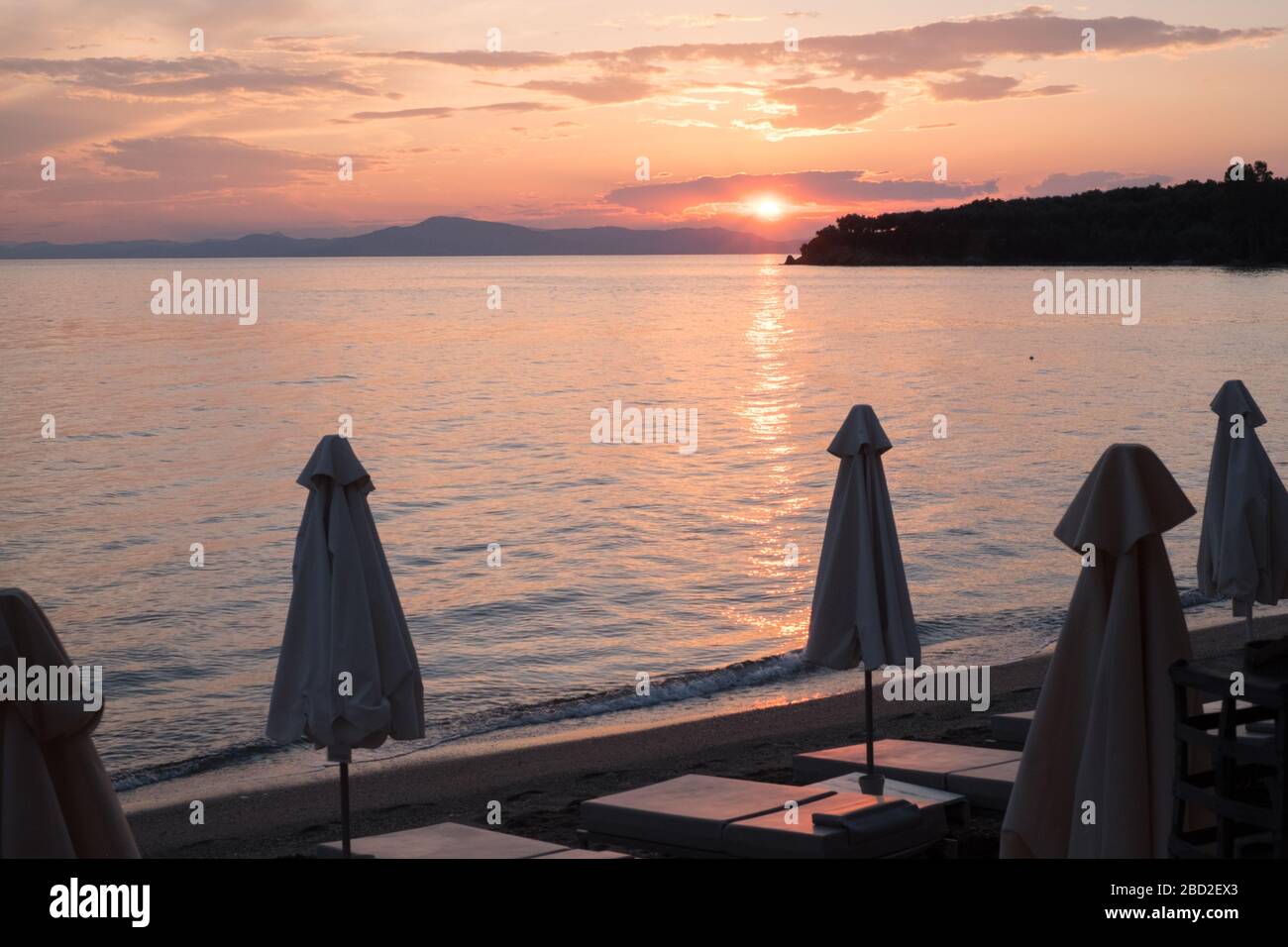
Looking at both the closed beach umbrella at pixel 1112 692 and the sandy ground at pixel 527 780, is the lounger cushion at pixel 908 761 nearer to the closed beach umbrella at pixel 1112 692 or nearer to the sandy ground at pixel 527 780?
the sandy ground at pixel 527 780

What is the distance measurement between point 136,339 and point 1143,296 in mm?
79034

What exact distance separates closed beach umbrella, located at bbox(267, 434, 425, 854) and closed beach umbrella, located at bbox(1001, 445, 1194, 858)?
328 cm

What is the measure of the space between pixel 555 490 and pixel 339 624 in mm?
25934

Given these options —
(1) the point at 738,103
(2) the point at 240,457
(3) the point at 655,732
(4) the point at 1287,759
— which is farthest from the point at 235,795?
(1) the point at 738,103

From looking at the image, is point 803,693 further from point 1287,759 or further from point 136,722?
point 1287,759

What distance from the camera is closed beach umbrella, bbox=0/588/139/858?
3.81m

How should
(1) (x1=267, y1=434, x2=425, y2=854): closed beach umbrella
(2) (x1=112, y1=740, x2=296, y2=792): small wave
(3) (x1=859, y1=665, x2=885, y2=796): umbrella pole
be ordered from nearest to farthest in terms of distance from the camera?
1. (1) (x1=267, y1=434, x2=425, y2=854): closed beach umbrella
2. (3) (x1=859, y1=665, x2=885, y2=796): umbrella pole
3. (2) (x1=112, y1=740, x2=296, y2=792): small wave

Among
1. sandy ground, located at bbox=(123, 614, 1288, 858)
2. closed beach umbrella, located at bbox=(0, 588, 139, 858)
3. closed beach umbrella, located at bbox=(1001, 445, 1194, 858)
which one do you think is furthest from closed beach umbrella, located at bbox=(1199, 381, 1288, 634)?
closed beach umbrella, located at bbox=(0, 588, 139, 858)

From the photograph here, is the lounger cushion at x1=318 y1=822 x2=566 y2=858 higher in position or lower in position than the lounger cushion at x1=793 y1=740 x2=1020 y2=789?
higher

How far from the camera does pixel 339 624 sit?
21.2ft

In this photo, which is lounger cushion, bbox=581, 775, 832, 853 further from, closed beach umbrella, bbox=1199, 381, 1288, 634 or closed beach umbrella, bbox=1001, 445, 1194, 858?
closed beach umbrella, bbox=1199, 381, 1288, 634

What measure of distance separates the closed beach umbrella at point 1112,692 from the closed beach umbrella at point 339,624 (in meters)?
3.28

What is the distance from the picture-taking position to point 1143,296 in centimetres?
10744

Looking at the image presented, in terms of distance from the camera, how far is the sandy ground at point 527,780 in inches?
369
